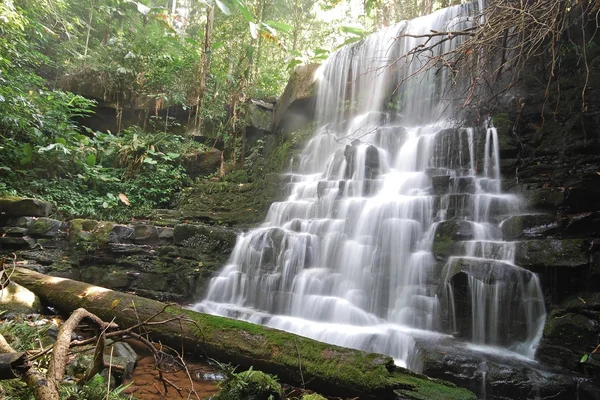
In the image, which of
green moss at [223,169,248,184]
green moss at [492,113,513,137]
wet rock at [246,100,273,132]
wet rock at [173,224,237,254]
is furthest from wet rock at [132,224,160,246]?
green moss at [492,113,513,137]

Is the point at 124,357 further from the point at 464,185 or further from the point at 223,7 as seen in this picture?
the point at 464,185

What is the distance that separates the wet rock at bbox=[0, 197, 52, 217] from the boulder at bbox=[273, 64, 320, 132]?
7.83m

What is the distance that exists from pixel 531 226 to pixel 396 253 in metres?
2.05

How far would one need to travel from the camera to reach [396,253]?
20.1 feet

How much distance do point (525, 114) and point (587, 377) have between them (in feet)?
19.2

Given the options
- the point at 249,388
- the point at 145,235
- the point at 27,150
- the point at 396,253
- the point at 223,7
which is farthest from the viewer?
the point at 27,150

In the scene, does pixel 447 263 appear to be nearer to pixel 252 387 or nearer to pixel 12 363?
pixel 252 387

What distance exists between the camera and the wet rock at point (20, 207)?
24.5 feet

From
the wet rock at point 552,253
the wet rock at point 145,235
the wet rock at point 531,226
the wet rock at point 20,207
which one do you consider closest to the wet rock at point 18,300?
the wet rock at point 145,235

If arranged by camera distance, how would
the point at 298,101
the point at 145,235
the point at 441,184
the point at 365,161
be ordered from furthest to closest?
1. the point at 298,101
2. the point at 365,161
3. the point at 145,235
4. the point at 441,184

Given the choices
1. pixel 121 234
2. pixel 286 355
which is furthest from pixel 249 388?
pixel 121 234

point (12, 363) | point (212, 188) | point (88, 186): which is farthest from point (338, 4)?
point (12, 363)

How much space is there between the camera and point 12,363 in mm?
1537

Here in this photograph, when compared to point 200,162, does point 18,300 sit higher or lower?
lower
